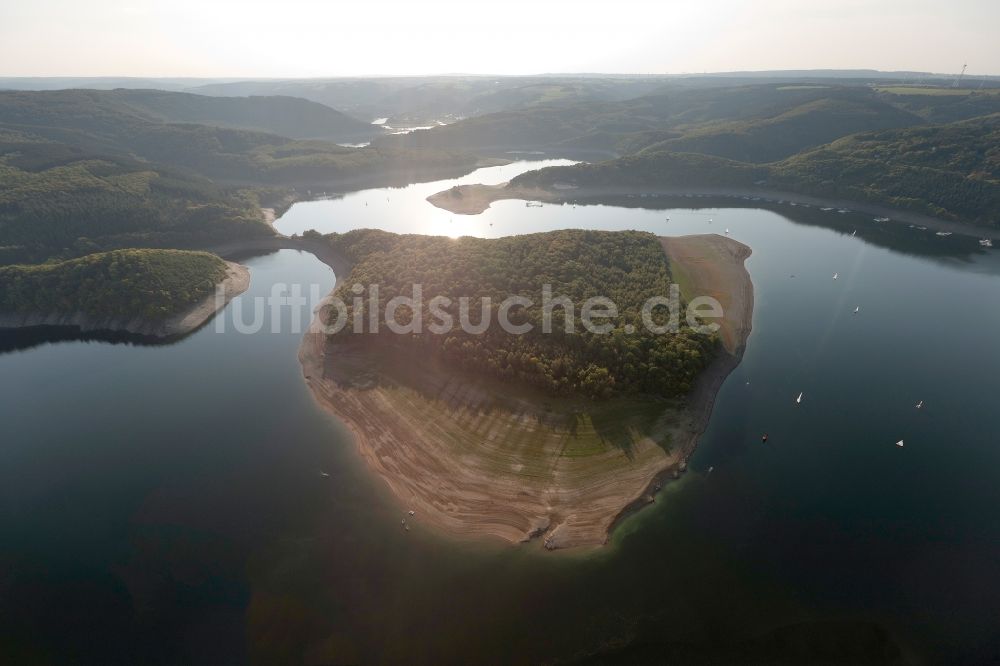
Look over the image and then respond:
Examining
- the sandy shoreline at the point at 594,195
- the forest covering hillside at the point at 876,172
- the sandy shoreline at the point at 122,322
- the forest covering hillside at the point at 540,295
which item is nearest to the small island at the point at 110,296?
the sandy shoreline at the point at 122,322

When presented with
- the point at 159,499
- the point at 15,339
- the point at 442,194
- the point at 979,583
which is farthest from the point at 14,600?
the point at 442,194

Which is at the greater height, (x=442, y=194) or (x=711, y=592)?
(x=442, y=194)

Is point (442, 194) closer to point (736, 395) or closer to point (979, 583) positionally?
point (736, 395)

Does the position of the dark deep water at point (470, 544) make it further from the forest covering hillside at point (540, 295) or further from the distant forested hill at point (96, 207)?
the distant forested hill at point (96, 207)

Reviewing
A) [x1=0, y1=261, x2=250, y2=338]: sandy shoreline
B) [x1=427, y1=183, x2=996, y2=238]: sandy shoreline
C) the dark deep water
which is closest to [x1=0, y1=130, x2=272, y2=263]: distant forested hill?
[x1=0, y1=261, x2=250, y2=338]: sandy shoreline

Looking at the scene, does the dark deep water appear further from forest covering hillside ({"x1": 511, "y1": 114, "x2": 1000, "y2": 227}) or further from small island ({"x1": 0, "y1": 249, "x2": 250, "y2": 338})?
forest covering hillside ({"x1": 511, "y1": 114, "x2": 1000, "y2": 227})

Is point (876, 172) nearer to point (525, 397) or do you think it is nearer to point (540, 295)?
point (540, 295)
